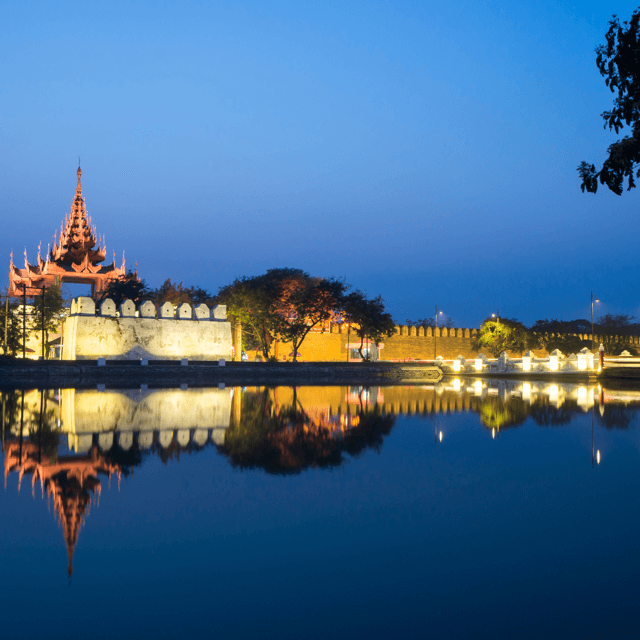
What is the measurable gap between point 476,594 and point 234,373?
22784 millimetres

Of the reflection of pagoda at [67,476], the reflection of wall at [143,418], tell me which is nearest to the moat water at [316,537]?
the reflection of pagoda at [67,476]

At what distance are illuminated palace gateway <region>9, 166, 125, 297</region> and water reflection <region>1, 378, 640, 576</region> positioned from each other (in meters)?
25.9

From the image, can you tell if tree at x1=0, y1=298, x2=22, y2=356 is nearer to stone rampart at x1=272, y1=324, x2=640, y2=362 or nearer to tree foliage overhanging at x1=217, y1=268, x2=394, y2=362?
tree foliage overhanging at x1=217, y1=268, x2=394, y2=362

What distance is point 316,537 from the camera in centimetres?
381

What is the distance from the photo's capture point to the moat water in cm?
274

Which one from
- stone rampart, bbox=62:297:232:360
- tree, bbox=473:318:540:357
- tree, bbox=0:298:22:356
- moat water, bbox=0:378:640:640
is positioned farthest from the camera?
tree, bbox=473:318:540:357

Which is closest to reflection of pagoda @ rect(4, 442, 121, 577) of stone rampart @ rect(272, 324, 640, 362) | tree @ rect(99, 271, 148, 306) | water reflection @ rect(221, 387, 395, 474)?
water reflection @ rect(221, 387, 395, 474)

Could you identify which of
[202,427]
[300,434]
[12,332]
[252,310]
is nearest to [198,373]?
[252,310]

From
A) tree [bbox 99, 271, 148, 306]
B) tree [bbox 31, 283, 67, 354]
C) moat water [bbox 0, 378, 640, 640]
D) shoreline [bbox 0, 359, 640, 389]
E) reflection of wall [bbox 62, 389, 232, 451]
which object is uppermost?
tree [bbox 99, 271, 148, 306]

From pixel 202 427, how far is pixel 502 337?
4215 centimetres

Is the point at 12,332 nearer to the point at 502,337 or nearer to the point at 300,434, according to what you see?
the point at 300,434

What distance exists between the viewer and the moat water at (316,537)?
274 cm

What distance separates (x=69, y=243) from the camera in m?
42.3

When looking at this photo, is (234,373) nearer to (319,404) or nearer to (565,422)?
(319,404)
